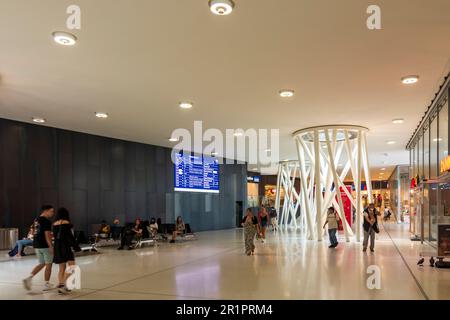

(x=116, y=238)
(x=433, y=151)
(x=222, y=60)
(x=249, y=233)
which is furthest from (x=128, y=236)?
(x=433, y=151)

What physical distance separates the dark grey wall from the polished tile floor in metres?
3.73

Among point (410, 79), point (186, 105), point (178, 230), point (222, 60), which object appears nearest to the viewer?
point (222, 60)

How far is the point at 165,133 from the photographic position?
17.9m

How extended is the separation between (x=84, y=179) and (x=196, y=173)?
868 centimetres

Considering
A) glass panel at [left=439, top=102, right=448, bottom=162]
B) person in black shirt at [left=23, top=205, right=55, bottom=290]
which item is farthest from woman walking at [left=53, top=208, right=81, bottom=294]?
glass panel at [left=439, top=102, right=448, bottom=162]

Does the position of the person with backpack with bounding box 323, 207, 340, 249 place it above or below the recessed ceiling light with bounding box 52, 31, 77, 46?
below

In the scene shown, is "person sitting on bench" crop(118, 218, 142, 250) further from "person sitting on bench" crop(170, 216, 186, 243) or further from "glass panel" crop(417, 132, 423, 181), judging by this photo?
"glass panel" crop(417, 132, 423, 181)

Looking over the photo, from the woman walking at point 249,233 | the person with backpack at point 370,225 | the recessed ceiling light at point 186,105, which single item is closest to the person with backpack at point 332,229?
the person with backpack at point 370,225

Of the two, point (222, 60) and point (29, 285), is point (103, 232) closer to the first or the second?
point (29, 285)

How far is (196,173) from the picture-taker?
82.6ft

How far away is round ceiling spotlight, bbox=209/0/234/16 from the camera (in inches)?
241
